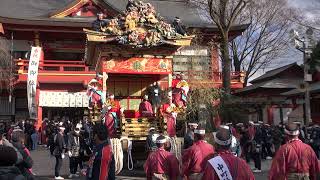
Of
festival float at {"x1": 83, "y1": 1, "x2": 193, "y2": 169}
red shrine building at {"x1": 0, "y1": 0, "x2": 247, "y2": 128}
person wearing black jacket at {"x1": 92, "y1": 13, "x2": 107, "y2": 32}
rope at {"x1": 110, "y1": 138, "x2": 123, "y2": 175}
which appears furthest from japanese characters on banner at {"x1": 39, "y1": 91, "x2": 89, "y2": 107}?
rope at {"x1": 110, "y1": 138, "x2": 123, "y2": 175}

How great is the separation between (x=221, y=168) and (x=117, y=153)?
7.14m

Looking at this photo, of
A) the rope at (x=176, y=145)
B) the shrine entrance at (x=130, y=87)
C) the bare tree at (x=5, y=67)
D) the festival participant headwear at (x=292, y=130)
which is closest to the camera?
the festival participant headwear at (x=292, y=130)

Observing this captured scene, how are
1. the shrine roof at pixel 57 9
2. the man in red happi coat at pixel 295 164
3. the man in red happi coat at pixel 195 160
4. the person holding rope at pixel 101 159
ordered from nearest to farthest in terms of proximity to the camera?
the person holding rope at pixel 101 159
the man in red happi coat at pixel 295 164
the man in red happi coat at pixel 195 160
the shrine roof at pixel 57 9

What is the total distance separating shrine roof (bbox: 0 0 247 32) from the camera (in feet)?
76.1

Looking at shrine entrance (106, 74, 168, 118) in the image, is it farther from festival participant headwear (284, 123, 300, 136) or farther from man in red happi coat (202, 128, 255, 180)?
man in red happi coat (202, 128, 255, 180)

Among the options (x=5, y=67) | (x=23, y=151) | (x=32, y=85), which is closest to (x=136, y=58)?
(x=23, y=151)

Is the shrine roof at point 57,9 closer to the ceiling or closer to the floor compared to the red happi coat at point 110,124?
closer to the ceiling

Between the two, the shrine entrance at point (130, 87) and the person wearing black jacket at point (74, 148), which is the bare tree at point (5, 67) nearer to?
the shrine entrance at point (130, 87)

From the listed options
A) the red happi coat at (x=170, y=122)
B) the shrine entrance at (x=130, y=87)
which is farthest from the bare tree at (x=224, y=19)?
the red happi coat at (x=170, y=122)

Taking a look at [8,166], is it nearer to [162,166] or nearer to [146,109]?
[162,166]

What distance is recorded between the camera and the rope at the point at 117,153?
1084 centimetres

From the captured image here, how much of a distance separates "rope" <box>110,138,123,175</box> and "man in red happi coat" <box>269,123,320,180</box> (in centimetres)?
583

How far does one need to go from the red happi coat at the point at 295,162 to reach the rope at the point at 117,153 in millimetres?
5831

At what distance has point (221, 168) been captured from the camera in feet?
13.2
